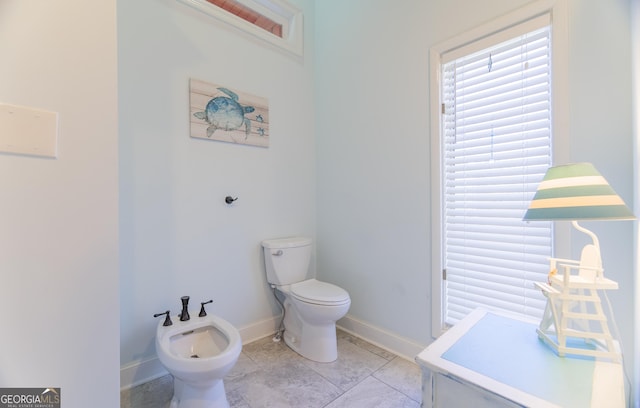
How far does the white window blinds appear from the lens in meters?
1.34

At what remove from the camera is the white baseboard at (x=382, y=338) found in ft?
5.96

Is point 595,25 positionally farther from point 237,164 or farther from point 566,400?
point 237,164

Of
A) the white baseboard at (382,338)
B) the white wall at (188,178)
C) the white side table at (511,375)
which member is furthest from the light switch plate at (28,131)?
the white baseboard at (382,338)

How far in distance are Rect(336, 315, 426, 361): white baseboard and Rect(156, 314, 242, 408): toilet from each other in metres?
1.08

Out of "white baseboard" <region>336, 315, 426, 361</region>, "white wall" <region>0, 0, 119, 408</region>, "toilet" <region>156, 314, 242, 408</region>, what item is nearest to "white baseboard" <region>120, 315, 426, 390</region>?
"white baseboard" <region>336, 315, 426, 361</region>

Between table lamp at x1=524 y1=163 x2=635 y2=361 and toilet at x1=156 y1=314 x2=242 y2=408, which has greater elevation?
table lamp at x1=524 y1=163 x2=635 y2=361

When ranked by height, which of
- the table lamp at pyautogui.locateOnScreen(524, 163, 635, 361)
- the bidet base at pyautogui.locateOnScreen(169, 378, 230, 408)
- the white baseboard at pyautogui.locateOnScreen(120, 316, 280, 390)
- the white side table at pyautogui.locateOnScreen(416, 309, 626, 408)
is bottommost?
the white baseboard at pyautogui.locateOnScreen(120, 316, 280, 390)

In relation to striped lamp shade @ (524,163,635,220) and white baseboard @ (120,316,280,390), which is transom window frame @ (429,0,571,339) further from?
white baseboard @ (120,316,280,390)

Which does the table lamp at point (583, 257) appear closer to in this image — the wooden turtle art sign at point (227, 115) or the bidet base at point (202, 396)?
the bidet base at point (202, 396)

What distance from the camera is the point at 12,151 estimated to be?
863 mm

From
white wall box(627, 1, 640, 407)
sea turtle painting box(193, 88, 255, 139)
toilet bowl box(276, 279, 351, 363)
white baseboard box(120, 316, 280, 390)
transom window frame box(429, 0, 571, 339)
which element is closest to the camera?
white wall box(627, 1, 640, 407)

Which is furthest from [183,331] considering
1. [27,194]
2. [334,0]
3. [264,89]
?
[334,0]

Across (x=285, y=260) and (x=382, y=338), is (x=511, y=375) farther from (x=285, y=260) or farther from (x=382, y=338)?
(x=285, y=260)

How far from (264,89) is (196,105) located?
59cm
